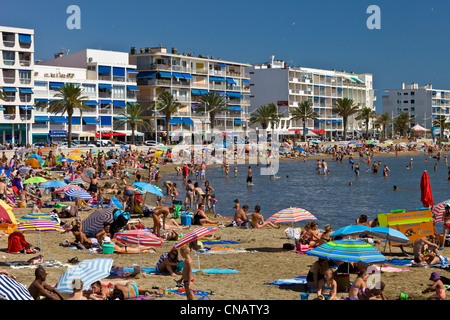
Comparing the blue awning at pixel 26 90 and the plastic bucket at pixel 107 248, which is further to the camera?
the blue awning at pixel 26 90

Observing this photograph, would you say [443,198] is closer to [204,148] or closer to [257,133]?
[204,148]

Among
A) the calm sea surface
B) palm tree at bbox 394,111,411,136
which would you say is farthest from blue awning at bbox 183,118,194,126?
palm tree at bbox 394,111,411,136

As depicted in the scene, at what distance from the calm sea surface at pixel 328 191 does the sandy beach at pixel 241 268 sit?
7619 mm

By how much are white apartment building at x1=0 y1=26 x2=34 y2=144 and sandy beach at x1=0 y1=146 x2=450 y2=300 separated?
151 ft

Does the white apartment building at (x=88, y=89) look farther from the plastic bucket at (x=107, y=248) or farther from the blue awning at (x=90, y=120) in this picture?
the plastic bucket at (x=107, y=248)

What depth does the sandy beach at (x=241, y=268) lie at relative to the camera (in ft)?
37.2

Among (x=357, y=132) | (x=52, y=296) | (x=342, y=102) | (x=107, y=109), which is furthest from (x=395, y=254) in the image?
(x=357, y=132)

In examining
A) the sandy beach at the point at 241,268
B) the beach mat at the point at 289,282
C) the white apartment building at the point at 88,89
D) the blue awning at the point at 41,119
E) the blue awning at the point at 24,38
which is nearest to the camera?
the sandy beach at the point at 241,268

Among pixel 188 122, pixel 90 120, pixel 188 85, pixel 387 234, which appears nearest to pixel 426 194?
pixel 387 234

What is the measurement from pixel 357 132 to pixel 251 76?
2570 cm

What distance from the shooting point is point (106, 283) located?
10914 mm

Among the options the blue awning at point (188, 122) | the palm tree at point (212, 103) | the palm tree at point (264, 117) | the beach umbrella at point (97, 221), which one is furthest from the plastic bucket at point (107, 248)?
the palm tree at point (264, 117)

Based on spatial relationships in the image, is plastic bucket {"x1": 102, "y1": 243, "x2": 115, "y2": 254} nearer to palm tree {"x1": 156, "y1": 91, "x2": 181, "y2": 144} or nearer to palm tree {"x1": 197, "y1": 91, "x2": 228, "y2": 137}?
palm tree {"x1": 156, "y1": 91, "x2": 181, "y2": 144}

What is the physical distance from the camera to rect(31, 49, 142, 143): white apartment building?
6444 cm
